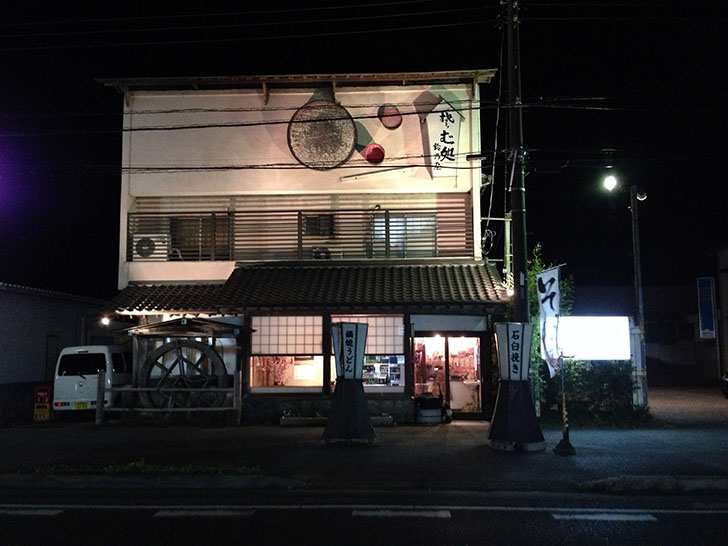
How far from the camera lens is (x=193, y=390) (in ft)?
50.3

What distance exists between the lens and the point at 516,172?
13.3 m

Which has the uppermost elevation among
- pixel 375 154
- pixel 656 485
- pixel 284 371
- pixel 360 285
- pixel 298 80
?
pixel 298 80

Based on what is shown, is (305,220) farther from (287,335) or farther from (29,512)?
(29,512)

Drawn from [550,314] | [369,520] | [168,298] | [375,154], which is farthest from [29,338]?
[369,520]

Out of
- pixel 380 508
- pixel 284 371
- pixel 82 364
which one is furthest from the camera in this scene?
pixel 82 364

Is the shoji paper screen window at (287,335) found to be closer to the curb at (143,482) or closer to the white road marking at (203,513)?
the curb at (143,482)

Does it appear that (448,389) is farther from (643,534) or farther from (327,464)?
(643,534)

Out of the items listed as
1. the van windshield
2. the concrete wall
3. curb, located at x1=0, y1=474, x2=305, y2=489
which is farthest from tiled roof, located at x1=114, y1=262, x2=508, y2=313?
curb, located at x1=0, y1=474, x2=305, y2=489

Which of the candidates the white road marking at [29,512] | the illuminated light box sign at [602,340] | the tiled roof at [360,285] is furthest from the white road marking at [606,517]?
the illuminated light box sign at [602,340]

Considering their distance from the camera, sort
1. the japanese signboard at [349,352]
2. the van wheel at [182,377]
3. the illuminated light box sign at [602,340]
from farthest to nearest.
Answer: the van wheel at [182,377] → the illuminated light box sign at [602,340] → the japanese signboard at [349,352]

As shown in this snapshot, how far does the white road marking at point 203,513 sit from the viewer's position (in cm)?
789

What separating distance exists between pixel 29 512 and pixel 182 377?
8370 mm

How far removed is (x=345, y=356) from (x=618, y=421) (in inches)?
283

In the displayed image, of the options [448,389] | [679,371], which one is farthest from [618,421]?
[679,371]
